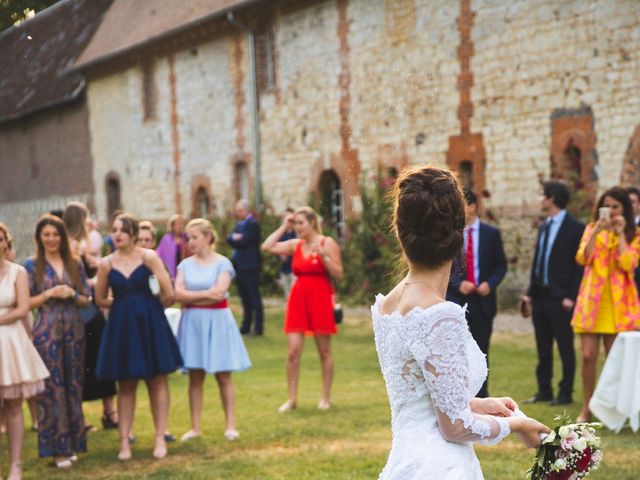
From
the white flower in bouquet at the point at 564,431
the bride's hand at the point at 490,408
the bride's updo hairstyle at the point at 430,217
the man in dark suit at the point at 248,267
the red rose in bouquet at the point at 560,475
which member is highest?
the bride's updo hairstyle at the point at 430,217

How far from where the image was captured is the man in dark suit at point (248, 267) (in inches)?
618

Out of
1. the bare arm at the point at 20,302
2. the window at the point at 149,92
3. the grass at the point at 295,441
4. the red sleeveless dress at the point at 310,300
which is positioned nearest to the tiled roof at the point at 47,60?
the window at the point at 149,92

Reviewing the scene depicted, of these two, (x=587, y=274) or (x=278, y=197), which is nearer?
(x=587, y=274)

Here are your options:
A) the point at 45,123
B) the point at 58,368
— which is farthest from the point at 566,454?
the point at 45,123

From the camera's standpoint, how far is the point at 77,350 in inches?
320

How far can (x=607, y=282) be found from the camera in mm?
8484

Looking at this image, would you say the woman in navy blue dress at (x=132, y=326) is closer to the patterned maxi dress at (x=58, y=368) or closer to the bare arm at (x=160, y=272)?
the bare arm at (x=160, y=272)

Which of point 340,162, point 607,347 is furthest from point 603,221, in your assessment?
point 340,162

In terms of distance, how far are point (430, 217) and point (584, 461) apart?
104 centimetres

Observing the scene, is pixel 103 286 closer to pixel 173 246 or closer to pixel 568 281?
pixel 568 281

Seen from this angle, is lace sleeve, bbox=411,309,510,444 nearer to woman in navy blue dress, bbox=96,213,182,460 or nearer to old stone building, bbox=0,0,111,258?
woman in navy blue dress, bbox=96,213,182,460

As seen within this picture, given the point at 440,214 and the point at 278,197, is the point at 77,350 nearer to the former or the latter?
the point at 440,214

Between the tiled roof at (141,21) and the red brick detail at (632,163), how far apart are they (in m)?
10.7

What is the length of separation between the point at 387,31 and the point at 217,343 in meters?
12.6
